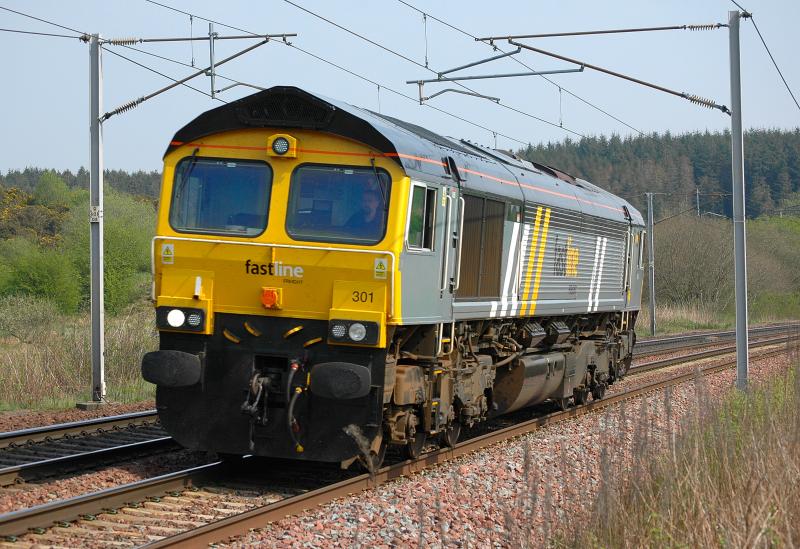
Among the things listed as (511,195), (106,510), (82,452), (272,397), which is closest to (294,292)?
(272,397)

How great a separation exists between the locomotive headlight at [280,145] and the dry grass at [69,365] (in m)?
7.71

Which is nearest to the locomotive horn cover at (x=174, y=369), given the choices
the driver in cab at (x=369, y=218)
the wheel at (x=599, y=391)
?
the driver in cab at (x=369, y=218)

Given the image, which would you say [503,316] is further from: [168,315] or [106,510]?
[106,510]

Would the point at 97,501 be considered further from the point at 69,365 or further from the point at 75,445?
the point at 69,365

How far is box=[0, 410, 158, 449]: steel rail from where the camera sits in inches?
442

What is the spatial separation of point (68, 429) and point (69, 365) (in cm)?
644

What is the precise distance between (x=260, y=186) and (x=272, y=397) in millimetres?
1953

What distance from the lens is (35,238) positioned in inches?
2375

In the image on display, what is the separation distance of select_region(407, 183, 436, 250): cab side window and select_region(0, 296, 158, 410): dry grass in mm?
7988

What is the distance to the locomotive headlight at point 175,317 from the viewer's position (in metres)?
9.48

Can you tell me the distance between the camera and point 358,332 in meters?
9.11

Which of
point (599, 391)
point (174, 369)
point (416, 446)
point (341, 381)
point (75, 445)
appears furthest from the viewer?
point (599, 391)

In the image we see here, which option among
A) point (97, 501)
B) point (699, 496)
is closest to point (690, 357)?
point (97, 501)

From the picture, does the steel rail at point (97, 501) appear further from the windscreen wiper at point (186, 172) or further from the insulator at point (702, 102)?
the insulator at point (702, 102)
